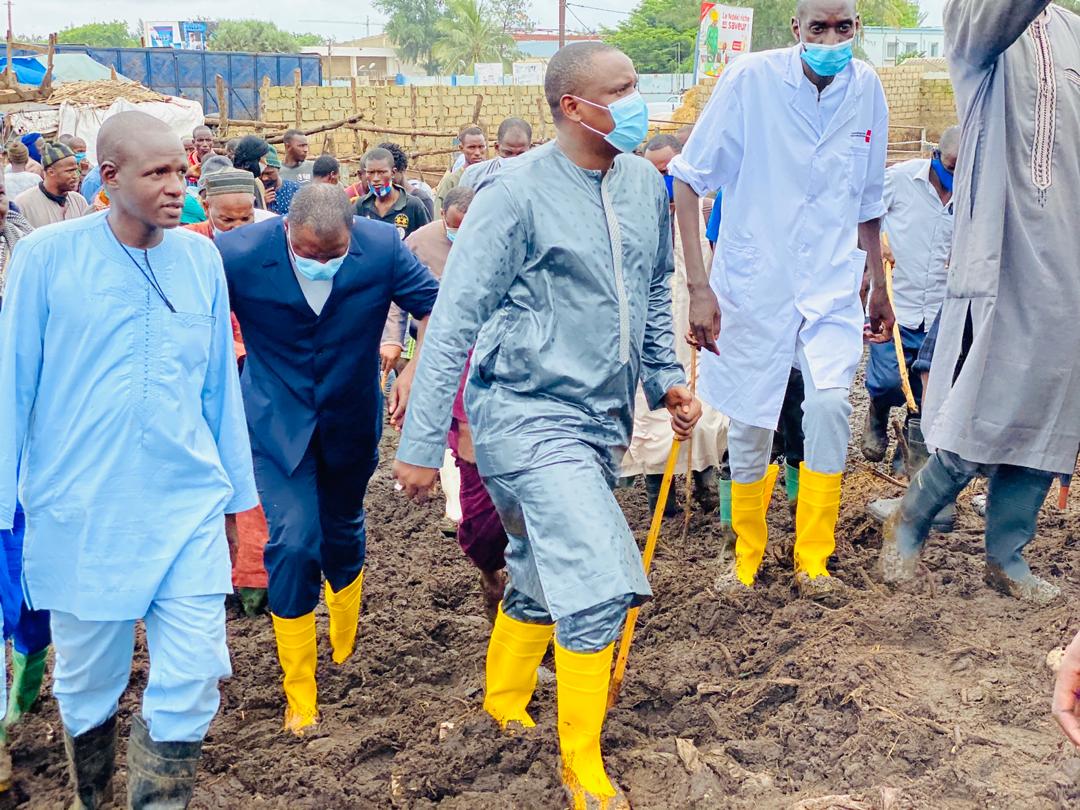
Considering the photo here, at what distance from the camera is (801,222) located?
16.1ft

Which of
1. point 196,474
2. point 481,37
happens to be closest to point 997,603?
point 196,474

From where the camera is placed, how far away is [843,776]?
3.57m

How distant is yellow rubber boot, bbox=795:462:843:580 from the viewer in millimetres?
4891

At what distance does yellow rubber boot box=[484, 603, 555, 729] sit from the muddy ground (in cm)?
9

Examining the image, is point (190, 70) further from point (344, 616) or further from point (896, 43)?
point (896, 43)

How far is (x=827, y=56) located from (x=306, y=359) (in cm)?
235

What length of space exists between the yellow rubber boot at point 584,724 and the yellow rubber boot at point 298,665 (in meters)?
A: 1.23

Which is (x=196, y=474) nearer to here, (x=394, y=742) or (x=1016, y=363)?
(x=394, y=742)

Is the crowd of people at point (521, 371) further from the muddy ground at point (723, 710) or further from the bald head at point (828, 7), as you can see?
the muddy ground at point (723, 710)

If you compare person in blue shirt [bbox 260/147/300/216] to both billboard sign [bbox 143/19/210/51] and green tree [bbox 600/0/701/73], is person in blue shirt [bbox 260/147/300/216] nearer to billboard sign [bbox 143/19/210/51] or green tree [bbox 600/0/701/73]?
green tree [bbox 600/0/701/73]

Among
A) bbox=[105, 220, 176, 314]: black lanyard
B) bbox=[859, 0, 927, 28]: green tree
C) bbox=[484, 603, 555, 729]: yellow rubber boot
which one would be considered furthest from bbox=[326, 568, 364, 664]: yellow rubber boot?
bbox=[859, 0, 927, 28]: green tree

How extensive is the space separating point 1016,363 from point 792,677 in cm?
142

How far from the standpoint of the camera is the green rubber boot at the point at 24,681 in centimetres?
427

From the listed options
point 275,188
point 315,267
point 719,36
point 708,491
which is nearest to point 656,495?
point 708,491
